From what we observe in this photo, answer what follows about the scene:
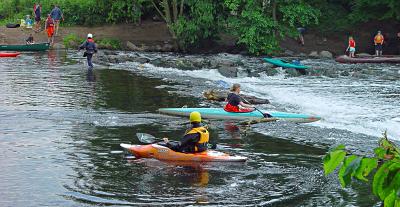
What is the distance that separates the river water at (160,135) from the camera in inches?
405

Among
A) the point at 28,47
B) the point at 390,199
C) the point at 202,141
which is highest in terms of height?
the point at 390,199

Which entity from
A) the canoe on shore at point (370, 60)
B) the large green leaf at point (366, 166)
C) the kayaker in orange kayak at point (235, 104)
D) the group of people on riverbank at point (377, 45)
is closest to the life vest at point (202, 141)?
the kayaker in orange kayak at point (235, 104)

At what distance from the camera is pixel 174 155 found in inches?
486

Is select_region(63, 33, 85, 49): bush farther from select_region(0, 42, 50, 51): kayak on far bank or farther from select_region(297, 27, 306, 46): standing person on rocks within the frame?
select_region(297, 27, 306, 46): standing person on rocks

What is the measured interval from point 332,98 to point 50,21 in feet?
64.3

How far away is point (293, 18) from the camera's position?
36.2 meters

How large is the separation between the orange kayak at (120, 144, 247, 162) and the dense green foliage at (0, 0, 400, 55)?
23123 mm

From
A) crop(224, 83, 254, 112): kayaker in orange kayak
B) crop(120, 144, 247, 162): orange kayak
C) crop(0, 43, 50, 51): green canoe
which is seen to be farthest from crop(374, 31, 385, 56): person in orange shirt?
crop(120, 144, 247, 162): orange kayak

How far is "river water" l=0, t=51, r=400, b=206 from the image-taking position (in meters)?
10.3

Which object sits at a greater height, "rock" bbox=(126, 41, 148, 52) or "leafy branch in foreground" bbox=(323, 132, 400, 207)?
"leafy branch in foreground" bbox=(323, 132, 400, 207)

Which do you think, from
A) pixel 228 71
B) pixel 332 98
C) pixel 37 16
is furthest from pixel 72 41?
pixel 332 98

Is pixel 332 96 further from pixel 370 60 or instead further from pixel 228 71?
pixel 370 60

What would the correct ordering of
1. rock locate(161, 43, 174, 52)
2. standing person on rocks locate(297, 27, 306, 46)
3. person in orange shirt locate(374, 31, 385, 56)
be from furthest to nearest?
standing person on rocks locate(297, 27, 306, 46)
rock locate(161, 43, 174, 52)
person in orange shirt locate(374, 31, 385, 56)

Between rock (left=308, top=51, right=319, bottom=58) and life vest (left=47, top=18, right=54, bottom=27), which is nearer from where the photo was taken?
life vest (left=47, top=18, right=54, bottom=27)
